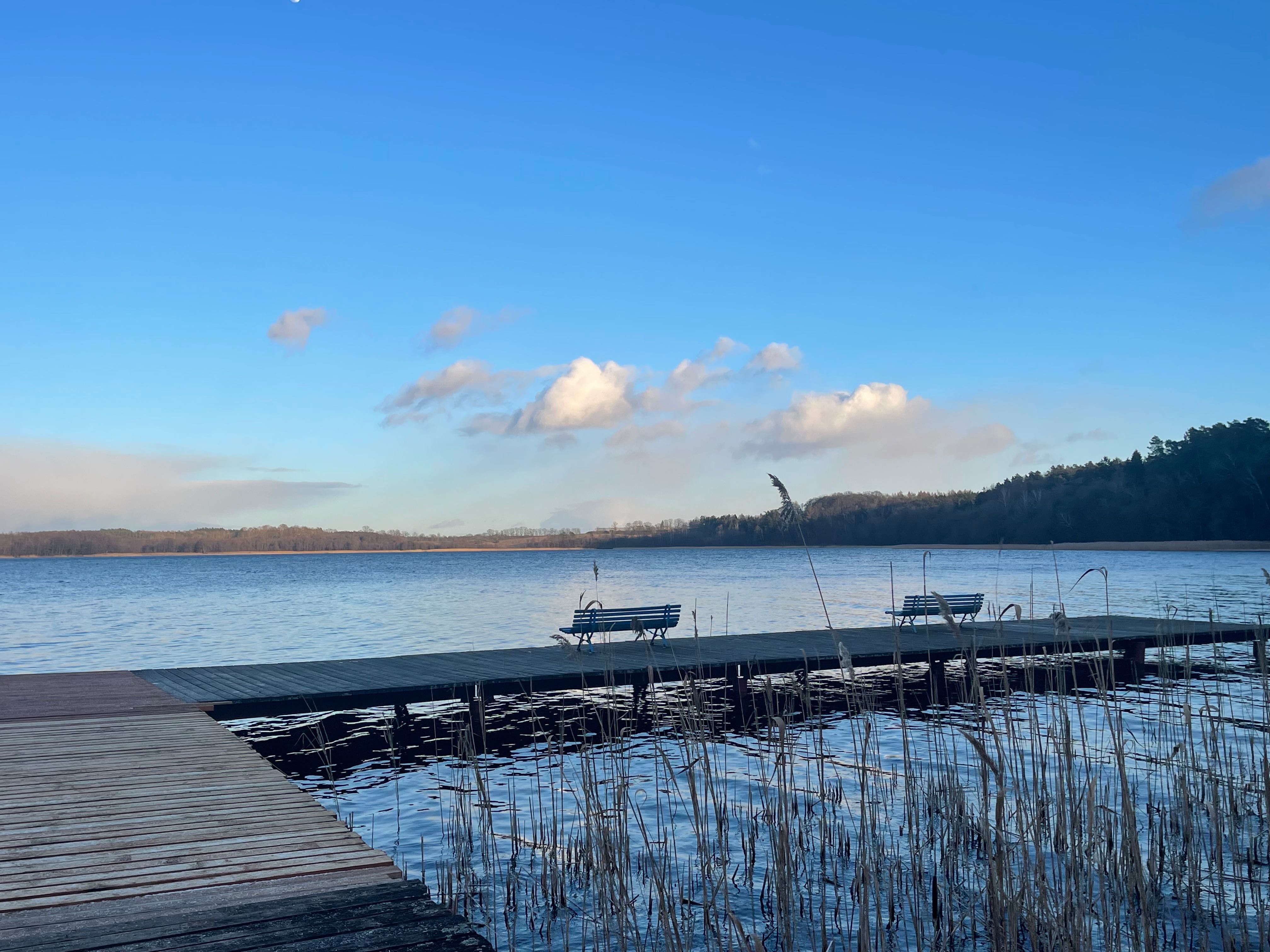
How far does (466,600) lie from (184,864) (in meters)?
34.9

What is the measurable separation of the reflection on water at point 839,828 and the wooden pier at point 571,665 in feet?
1.79

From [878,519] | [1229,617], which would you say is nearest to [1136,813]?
[1229,617]

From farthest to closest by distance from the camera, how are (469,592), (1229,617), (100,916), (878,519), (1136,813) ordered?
(878,519) → (469,592) → (1229,617) → (1136,813) → (100,916)

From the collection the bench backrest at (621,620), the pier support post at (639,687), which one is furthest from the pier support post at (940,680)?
the pier support post at (639,687)

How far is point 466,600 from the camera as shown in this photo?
3778 centimetres

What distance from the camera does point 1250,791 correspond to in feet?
17.8

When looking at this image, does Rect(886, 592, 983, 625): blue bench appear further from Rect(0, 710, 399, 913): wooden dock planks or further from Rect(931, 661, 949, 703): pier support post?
Rect(0, 710, 399, 913): wooden dock planks

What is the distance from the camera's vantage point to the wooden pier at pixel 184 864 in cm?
281

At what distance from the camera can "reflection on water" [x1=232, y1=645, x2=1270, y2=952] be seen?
3.45 metres

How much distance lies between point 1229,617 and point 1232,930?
637 inches

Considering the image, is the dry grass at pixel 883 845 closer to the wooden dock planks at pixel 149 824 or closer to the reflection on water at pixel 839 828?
the reflection on water at pixel 839 828

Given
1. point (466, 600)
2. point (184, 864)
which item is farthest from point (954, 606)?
point (466, 600)

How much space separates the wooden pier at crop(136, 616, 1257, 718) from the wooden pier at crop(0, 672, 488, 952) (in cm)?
268

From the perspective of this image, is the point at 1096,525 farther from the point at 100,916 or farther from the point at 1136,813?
the point at 100,916
